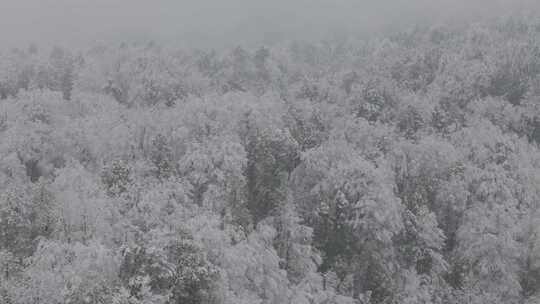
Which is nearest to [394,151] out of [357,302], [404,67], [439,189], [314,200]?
[439,189]

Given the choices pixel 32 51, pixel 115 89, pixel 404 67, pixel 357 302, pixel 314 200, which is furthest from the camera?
pixel 32 51

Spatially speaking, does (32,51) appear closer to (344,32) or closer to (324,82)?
(324,82)

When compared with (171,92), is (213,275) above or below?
above

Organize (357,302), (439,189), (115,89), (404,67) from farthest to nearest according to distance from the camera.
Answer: (404,67), (115,89), (439,189), (357,302)

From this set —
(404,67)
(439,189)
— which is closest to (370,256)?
(439,189)

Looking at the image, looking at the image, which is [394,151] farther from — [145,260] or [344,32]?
[344,32]

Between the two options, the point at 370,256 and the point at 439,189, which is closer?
the point at 370,256
